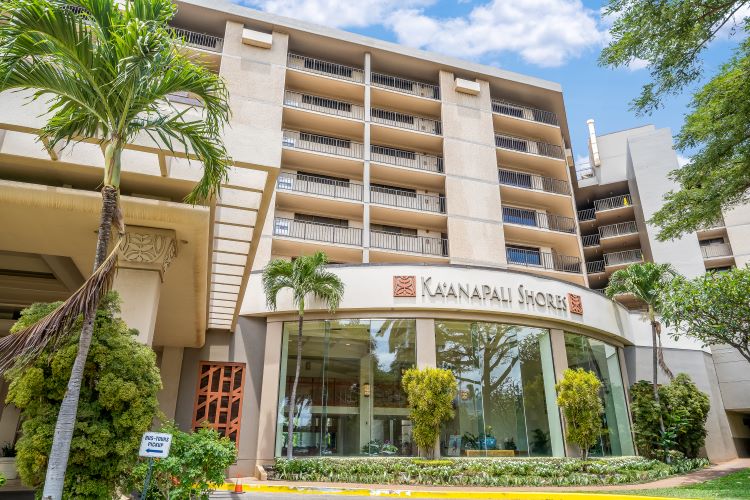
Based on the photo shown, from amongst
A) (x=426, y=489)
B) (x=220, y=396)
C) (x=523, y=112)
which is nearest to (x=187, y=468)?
(x=426, y=489)

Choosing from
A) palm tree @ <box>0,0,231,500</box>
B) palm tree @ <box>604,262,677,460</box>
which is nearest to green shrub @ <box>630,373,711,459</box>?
palm tree @ <box>604,262,677,460</box>

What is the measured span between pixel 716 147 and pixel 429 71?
18.9 m

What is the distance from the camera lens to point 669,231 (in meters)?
16.7

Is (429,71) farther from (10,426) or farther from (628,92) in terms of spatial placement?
(10,426)

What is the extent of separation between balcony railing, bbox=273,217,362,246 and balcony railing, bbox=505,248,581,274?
8887mm

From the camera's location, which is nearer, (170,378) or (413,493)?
(413,493)

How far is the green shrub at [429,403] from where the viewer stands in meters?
14.9

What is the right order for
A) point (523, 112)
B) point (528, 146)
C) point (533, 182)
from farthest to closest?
point (523, 112)
point (528, 146)
point (533, 182)

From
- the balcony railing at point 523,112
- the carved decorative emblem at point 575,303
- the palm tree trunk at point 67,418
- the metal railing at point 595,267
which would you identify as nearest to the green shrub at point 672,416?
the carved decorative emblem at point 575,303

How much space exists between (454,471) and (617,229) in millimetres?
27667

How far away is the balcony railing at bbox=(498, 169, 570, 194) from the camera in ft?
99.0

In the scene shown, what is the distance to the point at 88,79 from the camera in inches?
218

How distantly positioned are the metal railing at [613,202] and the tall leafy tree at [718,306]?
22.3m

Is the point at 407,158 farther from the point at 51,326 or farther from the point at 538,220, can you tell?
the point at 51,326
